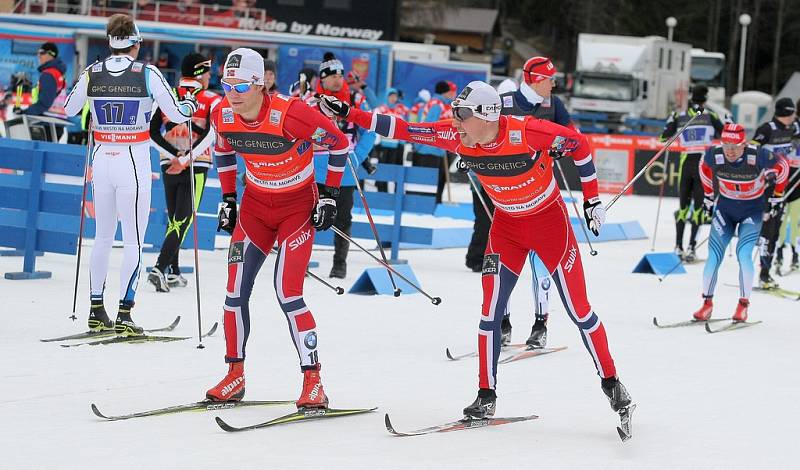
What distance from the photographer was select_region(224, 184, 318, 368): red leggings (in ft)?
21.8

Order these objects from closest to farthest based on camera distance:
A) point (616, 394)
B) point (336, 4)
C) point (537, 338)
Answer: point (616, 394), point (537, 338), point (336, 4)

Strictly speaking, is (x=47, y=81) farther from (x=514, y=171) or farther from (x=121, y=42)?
(x=514, y=171)

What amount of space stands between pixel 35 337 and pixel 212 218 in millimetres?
4716

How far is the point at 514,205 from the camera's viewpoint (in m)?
6.79

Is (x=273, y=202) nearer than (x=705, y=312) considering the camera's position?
Yes

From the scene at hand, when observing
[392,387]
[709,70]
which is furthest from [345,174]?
[709,70]

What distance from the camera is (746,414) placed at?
7238mm

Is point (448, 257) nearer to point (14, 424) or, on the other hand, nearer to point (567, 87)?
point (14, 424)

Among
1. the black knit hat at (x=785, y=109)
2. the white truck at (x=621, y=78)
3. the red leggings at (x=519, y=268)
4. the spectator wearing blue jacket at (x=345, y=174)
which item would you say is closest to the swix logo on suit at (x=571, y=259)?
the red leggings at (x=519, y=268)

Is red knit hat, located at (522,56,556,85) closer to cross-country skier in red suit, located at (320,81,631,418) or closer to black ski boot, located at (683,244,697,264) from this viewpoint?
cross-country skier in red suit, located at (320,81,631,418)

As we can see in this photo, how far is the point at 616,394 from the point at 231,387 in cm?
193

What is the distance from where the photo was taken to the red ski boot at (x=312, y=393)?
6516mm

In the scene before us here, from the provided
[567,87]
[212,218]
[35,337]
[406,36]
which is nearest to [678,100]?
[567,87]

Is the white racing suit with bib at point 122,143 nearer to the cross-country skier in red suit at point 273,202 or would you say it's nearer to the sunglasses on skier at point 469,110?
the cross-country skier in red suit at point 273,202
